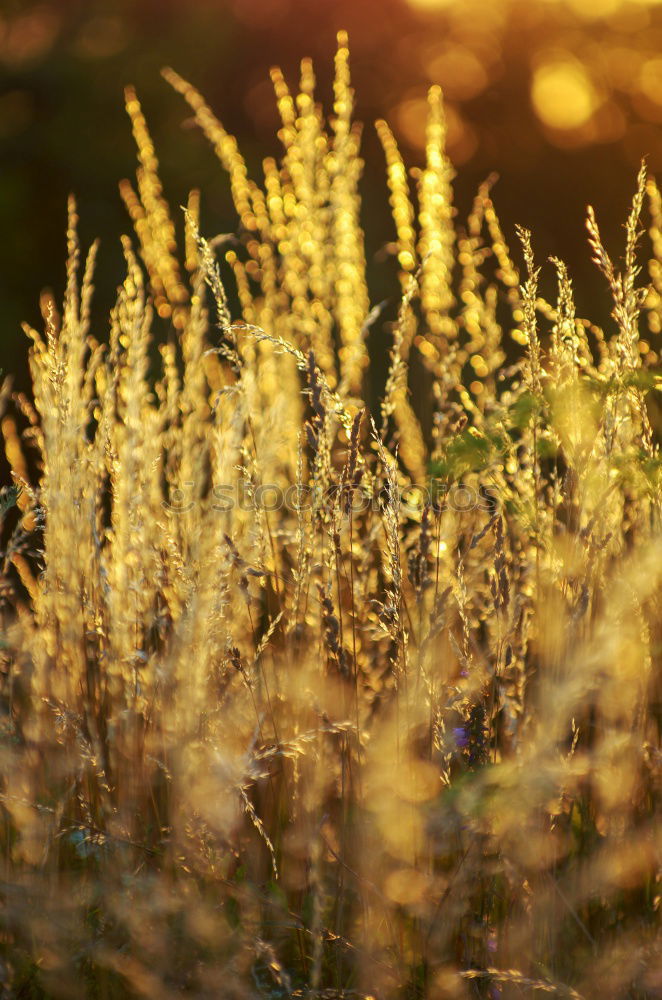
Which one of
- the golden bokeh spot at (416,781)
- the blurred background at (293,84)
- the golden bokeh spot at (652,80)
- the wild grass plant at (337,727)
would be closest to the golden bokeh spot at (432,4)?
the blurred background at (293,84)

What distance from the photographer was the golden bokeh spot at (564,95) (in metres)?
5.99

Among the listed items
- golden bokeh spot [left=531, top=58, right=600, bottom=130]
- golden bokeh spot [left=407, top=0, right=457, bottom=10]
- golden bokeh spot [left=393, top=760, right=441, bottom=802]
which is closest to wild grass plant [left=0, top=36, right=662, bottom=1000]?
golden bokeh spot [left=393, top=760, right=441, bottom=802]

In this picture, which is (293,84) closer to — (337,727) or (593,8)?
(593,8)

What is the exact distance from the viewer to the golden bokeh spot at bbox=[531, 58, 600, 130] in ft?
19.7

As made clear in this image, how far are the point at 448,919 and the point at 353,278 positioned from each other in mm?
1754

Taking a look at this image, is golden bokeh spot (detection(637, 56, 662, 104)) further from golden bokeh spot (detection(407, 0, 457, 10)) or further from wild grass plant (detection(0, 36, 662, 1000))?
wild grass plant (detection(0, 36, 662, 1000))

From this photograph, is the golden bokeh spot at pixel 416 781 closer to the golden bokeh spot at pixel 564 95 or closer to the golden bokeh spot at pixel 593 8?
the golden bokeh spot at pixel 564 95

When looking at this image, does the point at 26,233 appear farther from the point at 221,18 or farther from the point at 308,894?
the point at 308,894

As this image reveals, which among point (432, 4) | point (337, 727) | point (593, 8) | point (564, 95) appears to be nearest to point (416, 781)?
point (337, 727)

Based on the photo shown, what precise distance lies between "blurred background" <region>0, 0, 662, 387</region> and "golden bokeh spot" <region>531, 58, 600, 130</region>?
0.03ft

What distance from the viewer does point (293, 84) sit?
6.85 metres

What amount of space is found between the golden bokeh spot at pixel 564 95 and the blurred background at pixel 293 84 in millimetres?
10

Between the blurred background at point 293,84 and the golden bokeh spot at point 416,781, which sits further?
the blurred background at point 293,84

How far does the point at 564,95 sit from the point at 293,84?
1.95m
